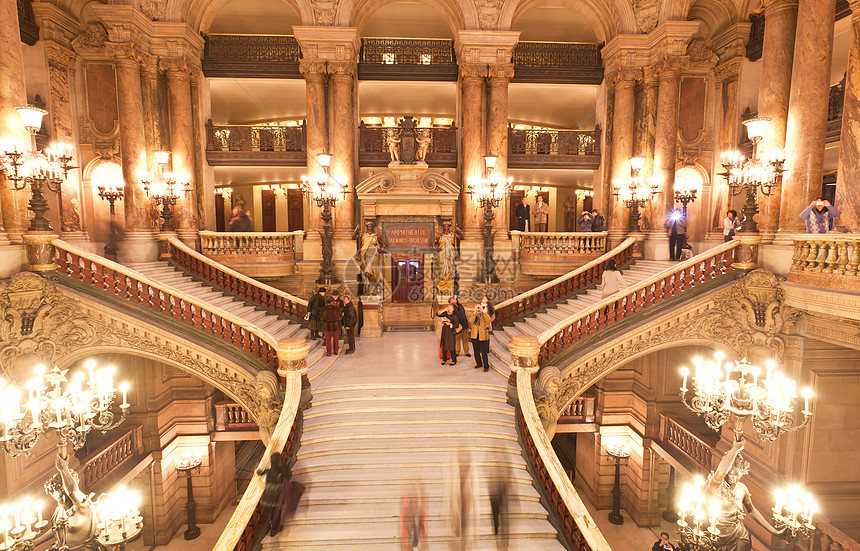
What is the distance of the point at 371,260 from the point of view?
12.8 metres

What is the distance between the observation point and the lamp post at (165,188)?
1357 centimetres

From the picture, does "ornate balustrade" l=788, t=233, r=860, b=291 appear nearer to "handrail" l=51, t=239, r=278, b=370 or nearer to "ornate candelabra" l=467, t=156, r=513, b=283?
"ornate candelabra" l=467, t=156, r=513, b=283

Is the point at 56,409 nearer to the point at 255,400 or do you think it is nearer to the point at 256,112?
the point at 255,400

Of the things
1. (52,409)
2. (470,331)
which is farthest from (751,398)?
(52,409)

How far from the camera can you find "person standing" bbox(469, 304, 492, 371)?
9.47 metres

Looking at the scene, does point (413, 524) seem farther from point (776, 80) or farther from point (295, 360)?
point (776, 80)

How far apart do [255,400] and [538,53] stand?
1594cm

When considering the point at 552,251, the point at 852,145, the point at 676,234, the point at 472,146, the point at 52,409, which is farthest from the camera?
the point at 472,146

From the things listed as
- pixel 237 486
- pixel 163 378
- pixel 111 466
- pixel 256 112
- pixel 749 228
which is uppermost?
pixel 256 112

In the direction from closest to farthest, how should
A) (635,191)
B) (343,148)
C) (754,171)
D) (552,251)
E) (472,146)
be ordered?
(754,171)
(635,191)
(552,251)
(343,148)
(472,146)

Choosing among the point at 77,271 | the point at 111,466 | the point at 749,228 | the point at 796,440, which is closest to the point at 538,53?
the point at 749,228

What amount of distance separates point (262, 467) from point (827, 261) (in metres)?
9.90

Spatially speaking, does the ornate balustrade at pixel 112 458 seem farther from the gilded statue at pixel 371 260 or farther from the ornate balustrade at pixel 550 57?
the ornate balustrade at pixel 550 57

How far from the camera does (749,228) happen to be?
9469 millimetres
